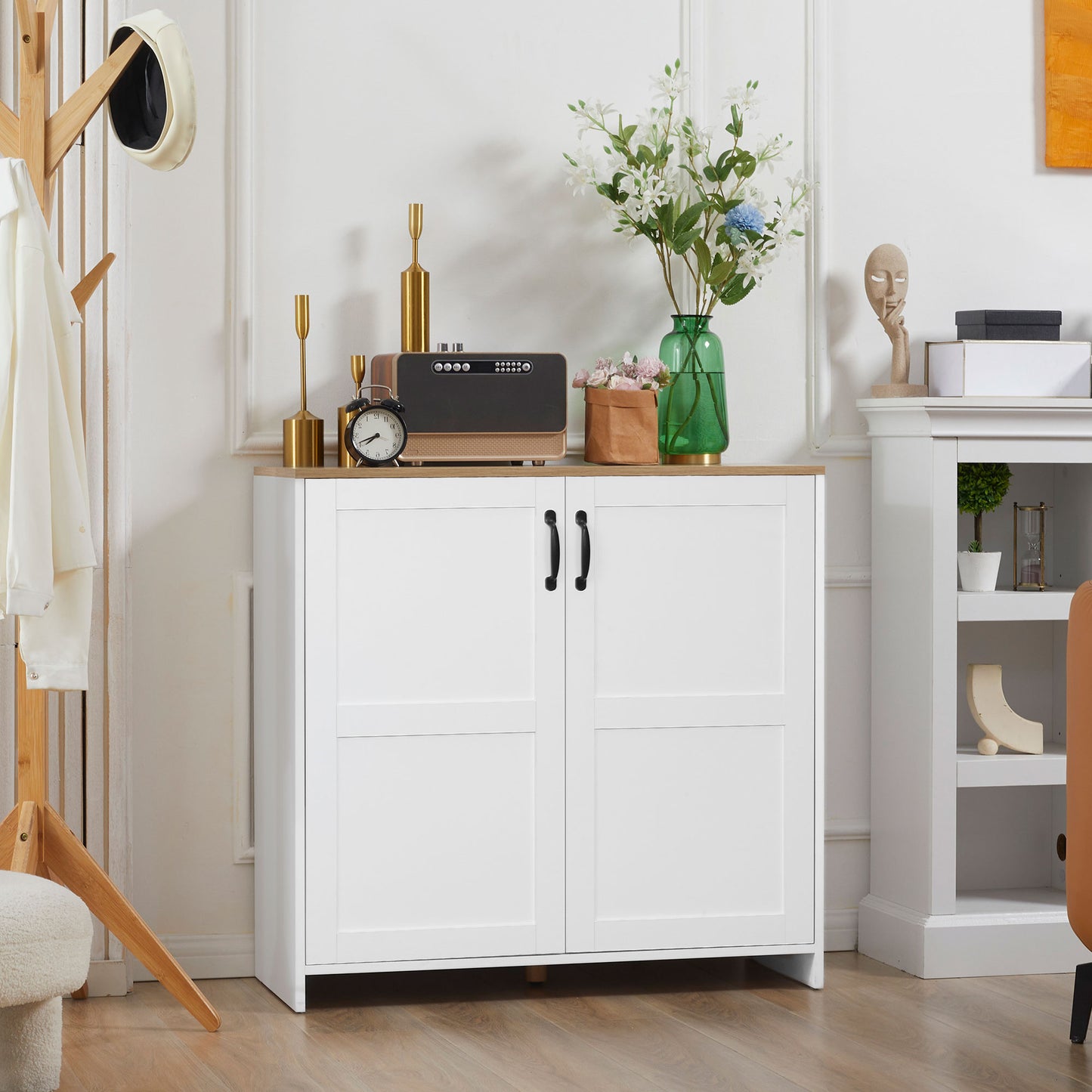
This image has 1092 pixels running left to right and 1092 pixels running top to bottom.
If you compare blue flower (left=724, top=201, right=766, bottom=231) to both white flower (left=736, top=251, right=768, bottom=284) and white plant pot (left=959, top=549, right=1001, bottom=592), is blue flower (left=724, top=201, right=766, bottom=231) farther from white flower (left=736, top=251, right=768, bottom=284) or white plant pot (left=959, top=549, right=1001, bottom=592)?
white plant pot (left=959, top=549, right=1001, bottom=592)

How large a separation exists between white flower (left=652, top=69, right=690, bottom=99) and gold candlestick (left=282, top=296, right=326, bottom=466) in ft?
2.84

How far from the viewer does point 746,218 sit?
2904 millimetres

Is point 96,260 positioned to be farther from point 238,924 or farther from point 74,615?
point 238,924

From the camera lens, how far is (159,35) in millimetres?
2330

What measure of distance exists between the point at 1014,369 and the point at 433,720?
4.67ft

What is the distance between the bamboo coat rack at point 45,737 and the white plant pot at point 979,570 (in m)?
1.75

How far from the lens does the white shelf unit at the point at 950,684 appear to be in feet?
9.59

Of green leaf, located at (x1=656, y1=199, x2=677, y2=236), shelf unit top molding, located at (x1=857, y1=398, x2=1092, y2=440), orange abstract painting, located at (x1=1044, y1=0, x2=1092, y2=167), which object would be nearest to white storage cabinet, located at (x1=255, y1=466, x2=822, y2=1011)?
shelf unit top molding, located at (x1=857, y1=398, x2=1092, y2=440)

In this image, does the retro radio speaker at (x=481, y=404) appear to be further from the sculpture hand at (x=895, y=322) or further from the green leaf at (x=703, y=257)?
the sculpture hand at (x=895, y=322)

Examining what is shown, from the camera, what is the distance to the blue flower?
290 cm

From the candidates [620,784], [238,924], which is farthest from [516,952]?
[238,924]

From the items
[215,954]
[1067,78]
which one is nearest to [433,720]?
[215,954]

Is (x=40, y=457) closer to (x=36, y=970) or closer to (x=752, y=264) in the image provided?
(x=36, y=970)

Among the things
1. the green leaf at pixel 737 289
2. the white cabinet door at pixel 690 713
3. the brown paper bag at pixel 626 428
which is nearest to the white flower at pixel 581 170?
the green leaf at pixel 737 289
